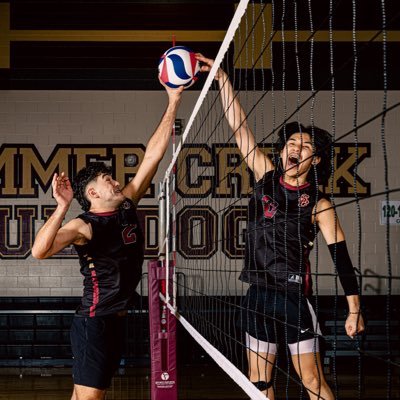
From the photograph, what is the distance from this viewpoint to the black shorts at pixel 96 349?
13.3 feet

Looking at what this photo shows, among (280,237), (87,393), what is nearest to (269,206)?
(280,237)

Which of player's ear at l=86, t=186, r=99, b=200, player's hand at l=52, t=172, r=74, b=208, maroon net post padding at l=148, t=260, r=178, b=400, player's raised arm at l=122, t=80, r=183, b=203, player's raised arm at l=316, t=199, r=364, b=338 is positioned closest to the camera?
player's raised arm at l=316, t=199, r=364, b=338

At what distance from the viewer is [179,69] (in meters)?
4.54

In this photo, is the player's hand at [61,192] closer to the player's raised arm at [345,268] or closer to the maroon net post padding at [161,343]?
the player's raised arm at [345,268]

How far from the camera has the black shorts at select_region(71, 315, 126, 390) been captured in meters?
4.05

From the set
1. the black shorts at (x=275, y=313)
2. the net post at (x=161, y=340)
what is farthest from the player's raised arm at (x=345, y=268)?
the net post at (x=161, y=340)

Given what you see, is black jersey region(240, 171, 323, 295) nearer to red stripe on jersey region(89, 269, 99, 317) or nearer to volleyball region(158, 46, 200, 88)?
red stripe on jersey region(89, 269, 99, 317)

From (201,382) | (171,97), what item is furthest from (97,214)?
(201,382)

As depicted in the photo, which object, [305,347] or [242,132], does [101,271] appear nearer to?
[242,132]

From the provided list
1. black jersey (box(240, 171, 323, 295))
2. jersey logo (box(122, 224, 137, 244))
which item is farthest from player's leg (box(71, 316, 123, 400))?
black jersey (box(240, 171, 323, 295))

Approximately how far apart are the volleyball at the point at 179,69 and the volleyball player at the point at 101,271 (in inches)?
6.5

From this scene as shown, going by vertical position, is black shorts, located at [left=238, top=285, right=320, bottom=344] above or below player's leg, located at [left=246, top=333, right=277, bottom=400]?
above

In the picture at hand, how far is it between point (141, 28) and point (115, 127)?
1388 mm

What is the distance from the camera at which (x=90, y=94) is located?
980cm
